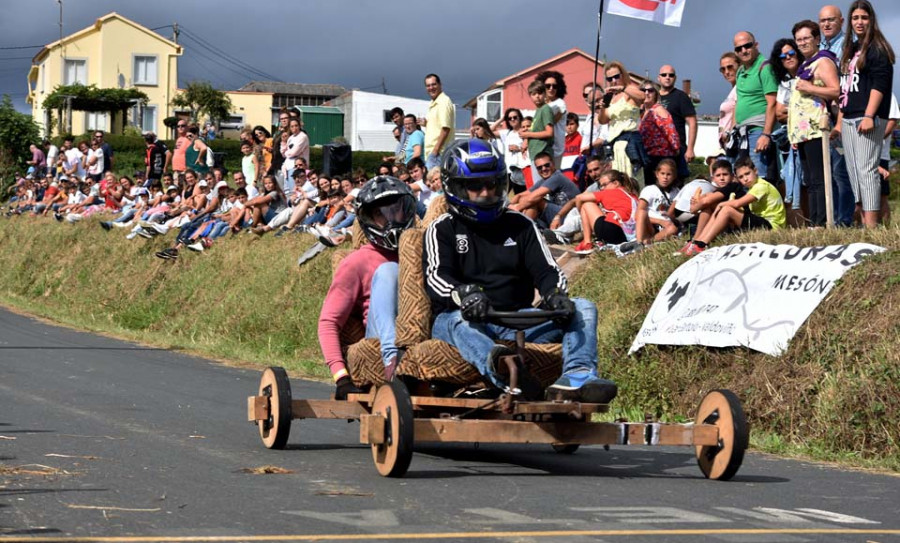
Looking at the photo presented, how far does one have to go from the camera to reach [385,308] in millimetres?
9359

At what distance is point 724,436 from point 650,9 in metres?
11.9

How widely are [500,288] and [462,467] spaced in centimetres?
113

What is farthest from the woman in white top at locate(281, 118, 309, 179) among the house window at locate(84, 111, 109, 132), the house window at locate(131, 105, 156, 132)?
the house window at locate(131, 105, 156, 132)

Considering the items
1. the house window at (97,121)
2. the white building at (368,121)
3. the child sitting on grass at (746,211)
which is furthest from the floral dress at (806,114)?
the house window at (97,121)

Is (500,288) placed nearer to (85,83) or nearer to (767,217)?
(767,217)

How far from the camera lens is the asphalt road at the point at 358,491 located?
6.19 metres

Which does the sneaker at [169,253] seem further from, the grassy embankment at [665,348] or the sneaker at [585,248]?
the sneaker at [585,248]

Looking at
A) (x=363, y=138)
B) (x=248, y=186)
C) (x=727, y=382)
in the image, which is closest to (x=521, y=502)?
(x=727, y=382)

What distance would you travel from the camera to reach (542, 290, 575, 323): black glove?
8.17 metres

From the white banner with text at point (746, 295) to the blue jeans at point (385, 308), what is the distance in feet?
11.9

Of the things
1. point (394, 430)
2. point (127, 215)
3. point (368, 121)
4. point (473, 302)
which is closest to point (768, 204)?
point (473, 302)

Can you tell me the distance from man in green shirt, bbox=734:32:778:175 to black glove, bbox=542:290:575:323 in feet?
25.7

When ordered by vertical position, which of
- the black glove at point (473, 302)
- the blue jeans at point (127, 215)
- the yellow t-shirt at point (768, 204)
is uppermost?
the blue jeans at point (127, 215)

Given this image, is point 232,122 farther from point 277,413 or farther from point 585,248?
point 277,413
